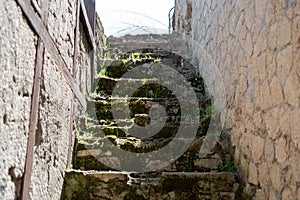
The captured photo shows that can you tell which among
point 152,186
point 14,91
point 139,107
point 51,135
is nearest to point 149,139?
point 139,107

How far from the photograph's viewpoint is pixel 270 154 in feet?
6.40

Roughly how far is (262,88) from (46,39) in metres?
1.22

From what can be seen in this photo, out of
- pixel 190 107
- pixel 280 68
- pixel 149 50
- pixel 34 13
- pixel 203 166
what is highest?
pixel 149 50

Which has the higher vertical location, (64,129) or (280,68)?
(280,68)

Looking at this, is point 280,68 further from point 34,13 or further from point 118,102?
point 118,102

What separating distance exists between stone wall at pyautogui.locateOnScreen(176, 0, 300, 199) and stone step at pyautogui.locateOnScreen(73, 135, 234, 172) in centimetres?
16

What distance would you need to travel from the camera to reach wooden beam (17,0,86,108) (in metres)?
1.41

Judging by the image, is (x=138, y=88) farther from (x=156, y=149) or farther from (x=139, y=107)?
(x=156, y=149)

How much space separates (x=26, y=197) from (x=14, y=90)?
483 mm

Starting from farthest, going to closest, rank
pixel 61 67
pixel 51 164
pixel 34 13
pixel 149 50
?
pixel 149 50, pixel 61 67, pixel 51 164, pixel 34 13

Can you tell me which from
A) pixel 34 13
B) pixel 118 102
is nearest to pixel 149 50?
pixel 118 102

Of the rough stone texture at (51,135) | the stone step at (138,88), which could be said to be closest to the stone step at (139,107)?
the stone step at (138,88)

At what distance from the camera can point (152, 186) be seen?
236cm

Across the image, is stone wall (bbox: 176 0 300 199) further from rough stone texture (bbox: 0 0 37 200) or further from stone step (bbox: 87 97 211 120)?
rough stone texture (bbox: 0 0 37 200)
